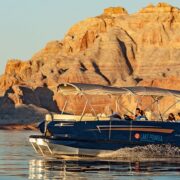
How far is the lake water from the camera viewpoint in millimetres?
25578

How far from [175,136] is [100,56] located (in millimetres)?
159849

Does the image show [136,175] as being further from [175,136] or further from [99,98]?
[99,98]

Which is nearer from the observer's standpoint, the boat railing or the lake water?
the lake water

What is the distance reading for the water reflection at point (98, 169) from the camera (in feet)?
85.0

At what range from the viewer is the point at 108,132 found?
115 ft

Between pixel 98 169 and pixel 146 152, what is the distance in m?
7.37

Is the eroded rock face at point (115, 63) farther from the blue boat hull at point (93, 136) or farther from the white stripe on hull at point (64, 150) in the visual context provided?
the white stripe on hull at point (64, 150)

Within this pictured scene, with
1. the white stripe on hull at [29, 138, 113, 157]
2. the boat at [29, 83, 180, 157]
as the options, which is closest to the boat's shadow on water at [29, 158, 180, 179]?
the white stripe on hull at [29, 138, 113, 157]

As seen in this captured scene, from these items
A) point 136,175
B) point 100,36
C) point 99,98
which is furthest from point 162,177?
point 100,36

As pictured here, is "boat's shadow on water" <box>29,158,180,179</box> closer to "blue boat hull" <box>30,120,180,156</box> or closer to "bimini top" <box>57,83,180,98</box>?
"blue boat hull" <box>30,120,180,156</box>

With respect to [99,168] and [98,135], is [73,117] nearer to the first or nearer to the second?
[98,135]

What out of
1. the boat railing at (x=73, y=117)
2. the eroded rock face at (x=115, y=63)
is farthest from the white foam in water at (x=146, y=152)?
the eroded rock face at (x=115, y=63)

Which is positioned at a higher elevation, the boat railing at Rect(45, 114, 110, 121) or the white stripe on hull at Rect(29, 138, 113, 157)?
the boat railing at Rect(45, 114, 110, 121)

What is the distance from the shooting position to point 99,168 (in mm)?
28812
